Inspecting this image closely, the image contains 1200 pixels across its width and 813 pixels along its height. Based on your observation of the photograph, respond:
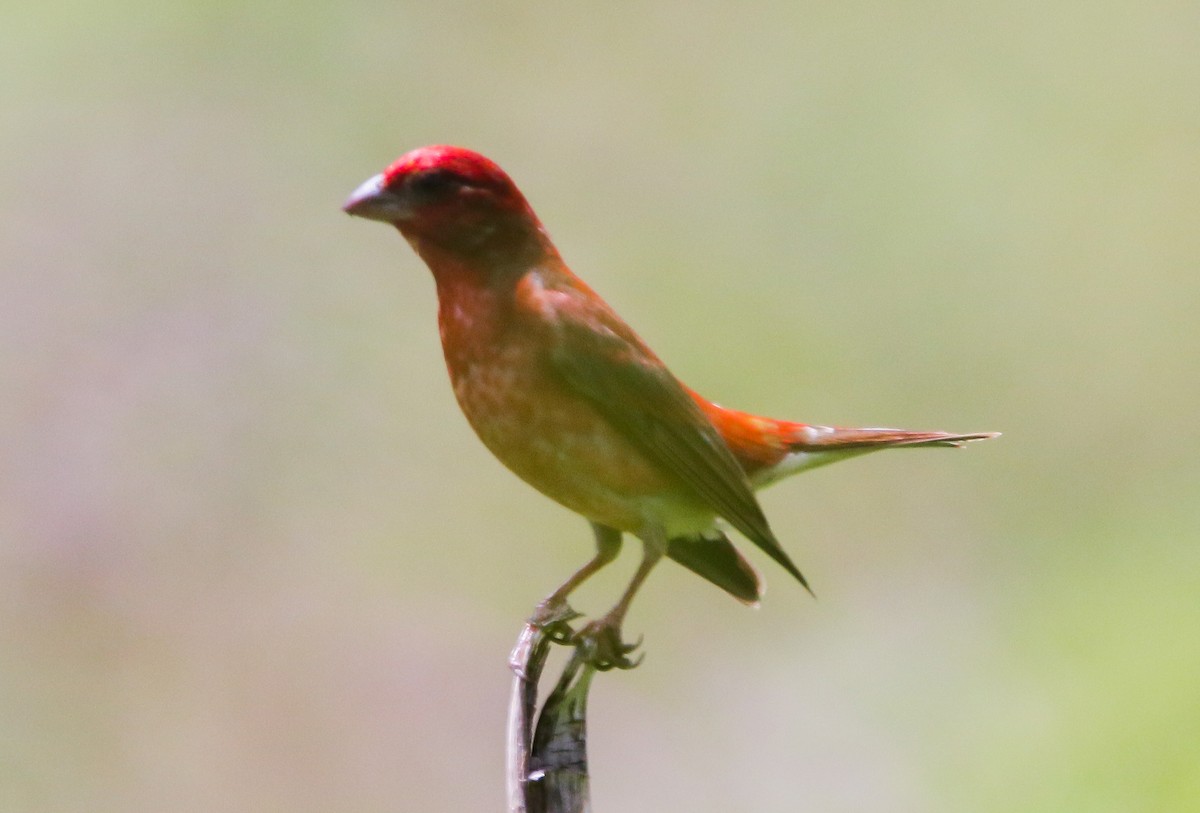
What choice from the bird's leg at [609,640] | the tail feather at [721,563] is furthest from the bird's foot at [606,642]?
the tail feather at [721,563]

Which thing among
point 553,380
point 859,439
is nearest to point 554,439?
point 553,380

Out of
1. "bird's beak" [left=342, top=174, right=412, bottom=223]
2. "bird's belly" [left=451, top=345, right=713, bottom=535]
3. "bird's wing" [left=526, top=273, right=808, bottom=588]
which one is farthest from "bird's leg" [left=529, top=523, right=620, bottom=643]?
"bird's beak" [left=342, top=174, right=412, bottom=223]

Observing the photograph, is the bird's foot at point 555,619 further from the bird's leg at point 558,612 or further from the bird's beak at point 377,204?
the bird's beak at point 377,204

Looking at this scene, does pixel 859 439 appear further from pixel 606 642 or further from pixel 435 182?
pixel 435 182

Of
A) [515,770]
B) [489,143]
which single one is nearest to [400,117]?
[489,143]

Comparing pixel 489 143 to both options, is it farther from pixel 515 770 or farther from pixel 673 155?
pixel 515 770

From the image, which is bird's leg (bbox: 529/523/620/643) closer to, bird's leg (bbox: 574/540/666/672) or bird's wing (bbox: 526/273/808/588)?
bird's leg (bbox: 574/540/666/672)
